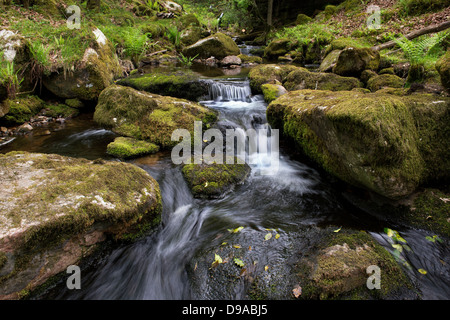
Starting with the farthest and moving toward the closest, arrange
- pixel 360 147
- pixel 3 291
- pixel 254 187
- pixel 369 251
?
pixel 254 187 → pixel 360 147 → pixel 369 251 → pixel 3 291

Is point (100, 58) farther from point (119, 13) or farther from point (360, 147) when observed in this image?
point (119, 13)

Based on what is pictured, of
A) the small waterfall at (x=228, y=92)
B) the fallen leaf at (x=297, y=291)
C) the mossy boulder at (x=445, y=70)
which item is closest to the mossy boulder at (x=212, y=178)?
the fallen leaf at (x=297, y=291)

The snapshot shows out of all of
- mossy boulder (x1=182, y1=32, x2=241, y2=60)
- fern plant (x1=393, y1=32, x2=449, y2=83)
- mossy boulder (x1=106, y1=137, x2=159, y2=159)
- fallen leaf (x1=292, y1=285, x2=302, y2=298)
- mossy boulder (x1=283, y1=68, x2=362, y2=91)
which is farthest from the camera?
mossy boulder (x1=182, y1=32, x2=241, y2=60)

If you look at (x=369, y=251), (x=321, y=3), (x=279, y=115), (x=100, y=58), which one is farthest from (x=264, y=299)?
(x=321, y=3)

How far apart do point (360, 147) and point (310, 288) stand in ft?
5.98

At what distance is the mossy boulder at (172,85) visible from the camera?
7465 millimetres

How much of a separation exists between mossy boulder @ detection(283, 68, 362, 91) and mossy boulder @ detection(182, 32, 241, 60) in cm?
789

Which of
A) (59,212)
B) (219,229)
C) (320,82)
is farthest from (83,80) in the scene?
(320,82)

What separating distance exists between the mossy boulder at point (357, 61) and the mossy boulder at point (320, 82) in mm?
956

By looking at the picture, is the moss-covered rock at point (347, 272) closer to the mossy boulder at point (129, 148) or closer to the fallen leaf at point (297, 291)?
the fallen leaf at point (297, 291)

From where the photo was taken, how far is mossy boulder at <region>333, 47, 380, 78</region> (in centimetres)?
742

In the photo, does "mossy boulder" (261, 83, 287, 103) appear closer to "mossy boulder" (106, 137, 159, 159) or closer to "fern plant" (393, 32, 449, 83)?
"fern plant" (393, 32, 449, 83)

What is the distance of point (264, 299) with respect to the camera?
2225 millimetres

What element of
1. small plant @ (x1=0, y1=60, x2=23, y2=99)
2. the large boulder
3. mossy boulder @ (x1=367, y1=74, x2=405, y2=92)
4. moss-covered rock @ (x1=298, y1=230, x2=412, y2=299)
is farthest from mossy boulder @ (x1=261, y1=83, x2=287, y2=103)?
small plant @ (x1=0, y1=60, x2=23, y2=99)
